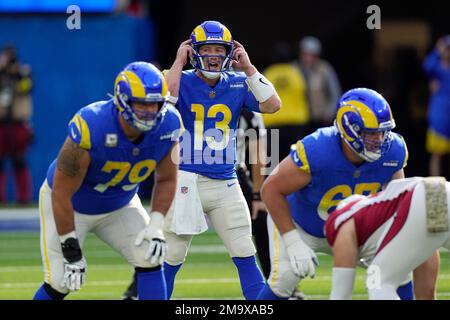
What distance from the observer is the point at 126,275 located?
30.9 ft

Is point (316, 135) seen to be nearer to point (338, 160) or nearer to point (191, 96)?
point (338, 160)

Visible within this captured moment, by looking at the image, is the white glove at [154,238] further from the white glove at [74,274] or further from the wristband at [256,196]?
the wristband at [256,196]

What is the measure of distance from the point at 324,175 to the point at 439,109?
807cm

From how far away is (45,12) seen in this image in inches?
591

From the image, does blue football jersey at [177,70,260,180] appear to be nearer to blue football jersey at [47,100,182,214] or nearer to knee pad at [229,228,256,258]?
knee pad at [229,228,256,258]

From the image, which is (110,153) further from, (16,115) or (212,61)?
(16,115)

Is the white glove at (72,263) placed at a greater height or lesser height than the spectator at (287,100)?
lesser

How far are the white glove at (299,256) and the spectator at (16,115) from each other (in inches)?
330

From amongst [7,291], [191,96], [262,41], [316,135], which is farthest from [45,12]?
[316,135]

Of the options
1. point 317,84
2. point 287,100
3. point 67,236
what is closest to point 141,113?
point 67,236

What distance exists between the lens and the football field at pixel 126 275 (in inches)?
324

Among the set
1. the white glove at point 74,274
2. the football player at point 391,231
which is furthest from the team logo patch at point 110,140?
the football player at point 391,231

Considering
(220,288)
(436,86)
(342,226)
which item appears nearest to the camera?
(342,226)
